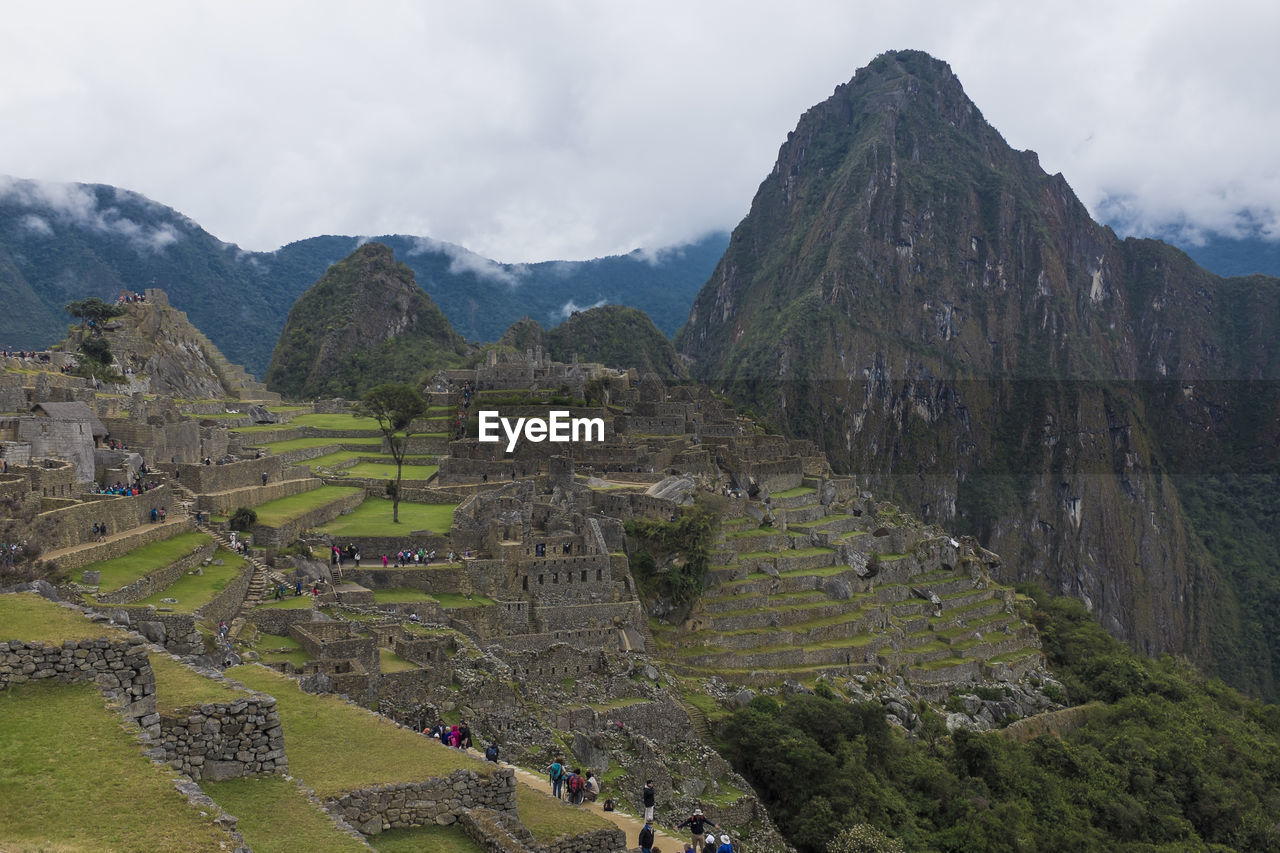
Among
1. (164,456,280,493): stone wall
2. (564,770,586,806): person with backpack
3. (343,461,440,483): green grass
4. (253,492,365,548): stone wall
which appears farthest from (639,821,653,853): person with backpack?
(343,461,440,483): green grass

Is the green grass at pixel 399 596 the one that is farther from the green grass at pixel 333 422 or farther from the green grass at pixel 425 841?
the green grass at pixel 333 422

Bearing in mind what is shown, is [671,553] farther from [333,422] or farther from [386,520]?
[333,422]

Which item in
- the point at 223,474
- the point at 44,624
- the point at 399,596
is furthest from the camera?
the point at 223,474

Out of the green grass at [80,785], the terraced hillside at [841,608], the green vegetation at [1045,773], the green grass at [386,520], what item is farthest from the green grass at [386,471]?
the green grass at [80,785]

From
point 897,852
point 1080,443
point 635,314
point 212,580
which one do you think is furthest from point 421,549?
point 1080,443

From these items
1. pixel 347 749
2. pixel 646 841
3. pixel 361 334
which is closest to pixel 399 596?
pixel 646 841

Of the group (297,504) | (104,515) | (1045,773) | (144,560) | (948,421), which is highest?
(948,421)
